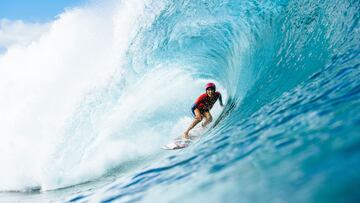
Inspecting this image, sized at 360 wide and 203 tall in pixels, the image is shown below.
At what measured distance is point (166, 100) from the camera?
12.1 metres

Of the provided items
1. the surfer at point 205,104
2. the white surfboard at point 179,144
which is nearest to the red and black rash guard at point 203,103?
the surfer at point 205,104

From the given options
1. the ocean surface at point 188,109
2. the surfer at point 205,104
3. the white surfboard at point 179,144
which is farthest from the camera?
the surfer at point 205,104

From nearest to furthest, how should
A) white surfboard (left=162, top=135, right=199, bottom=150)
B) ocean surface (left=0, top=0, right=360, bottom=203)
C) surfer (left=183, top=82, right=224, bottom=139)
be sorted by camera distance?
ocean surface (left=0, top=0, right=360, bottom=203) → white surfboard (left=162, top=135, right=199, bottom=150) → surfer (left=183, top=82, right=224, bottom=139)

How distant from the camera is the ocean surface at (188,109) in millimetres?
3270

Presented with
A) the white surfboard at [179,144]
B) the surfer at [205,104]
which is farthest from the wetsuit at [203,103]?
the white surfboard at [179,144]

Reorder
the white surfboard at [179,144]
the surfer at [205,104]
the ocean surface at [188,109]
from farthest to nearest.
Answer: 1. the surfer at [205,104]
2. the white surfboard at [179,144]
3. the ocean surface at [188,109]

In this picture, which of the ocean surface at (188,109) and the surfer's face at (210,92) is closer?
the ocean surface at (188,109)

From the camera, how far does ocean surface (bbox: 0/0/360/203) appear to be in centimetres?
327

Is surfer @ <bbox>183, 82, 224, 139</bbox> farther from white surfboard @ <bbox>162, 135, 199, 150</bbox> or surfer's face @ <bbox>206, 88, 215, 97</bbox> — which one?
white surfboard @ <bbox>162, 135, 199, 150</bbox>

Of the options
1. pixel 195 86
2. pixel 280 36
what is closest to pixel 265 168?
pixel 280 36

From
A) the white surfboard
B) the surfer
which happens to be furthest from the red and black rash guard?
the white surfboard

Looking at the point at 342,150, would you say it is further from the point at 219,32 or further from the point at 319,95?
the point at 219,32

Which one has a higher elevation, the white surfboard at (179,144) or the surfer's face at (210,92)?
the surfer's face at (210,92)

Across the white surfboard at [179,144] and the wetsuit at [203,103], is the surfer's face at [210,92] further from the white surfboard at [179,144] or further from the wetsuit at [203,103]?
the white surfboard at [179,144]
